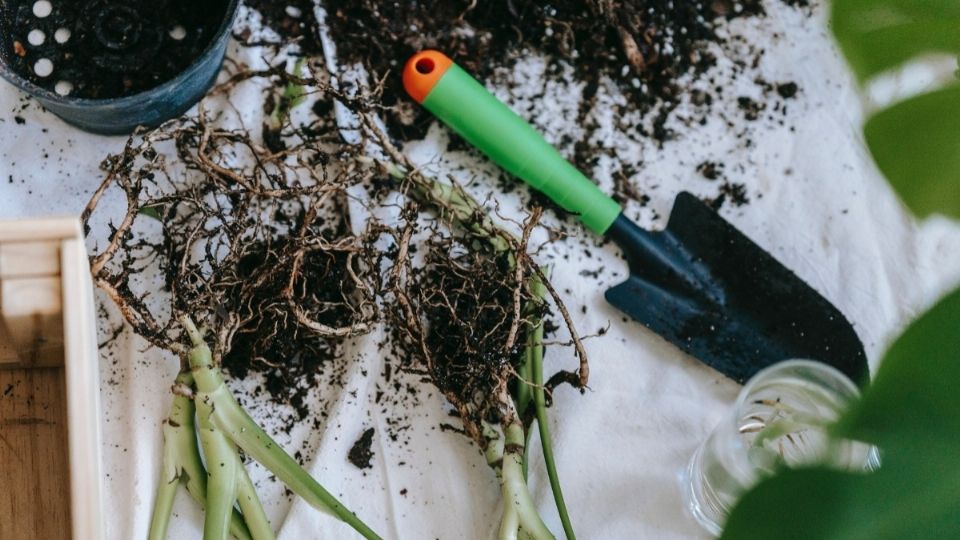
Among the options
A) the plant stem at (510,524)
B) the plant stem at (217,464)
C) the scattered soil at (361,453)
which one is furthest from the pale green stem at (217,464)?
the plant stem at (510,524)

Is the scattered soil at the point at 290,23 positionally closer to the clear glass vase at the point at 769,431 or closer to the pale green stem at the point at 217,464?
the pale green stem at the point at 217,464

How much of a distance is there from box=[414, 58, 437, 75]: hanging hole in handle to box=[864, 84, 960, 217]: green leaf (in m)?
0.50

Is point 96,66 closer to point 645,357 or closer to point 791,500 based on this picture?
point 645,357

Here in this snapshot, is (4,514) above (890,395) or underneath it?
underneath

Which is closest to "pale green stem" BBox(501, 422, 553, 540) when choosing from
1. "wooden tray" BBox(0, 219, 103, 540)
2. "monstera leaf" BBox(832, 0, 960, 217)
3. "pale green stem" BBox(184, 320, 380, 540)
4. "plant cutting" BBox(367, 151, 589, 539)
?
"plant cutting" BBox(367, 151, 589, 539)

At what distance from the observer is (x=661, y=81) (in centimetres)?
88

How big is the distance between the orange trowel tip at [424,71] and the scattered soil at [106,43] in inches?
6.8

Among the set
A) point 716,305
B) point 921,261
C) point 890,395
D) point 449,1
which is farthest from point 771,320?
point 890,395

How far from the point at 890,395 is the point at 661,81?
63cm

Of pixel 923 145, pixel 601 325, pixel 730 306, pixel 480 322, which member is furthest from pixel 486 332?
pixel 923 145

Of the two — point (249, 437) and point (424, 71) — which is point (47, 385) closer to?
point (249, 437)

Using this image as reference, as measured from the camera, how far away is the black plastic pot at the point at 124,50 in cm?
76

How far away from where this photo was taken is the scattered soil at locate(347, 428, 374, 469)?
804 millimetres

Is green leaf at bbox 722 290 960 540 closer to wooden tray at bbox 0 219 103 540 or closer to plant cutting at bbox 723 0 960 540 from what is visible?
plant cutting at bbox 723 0 960 540
